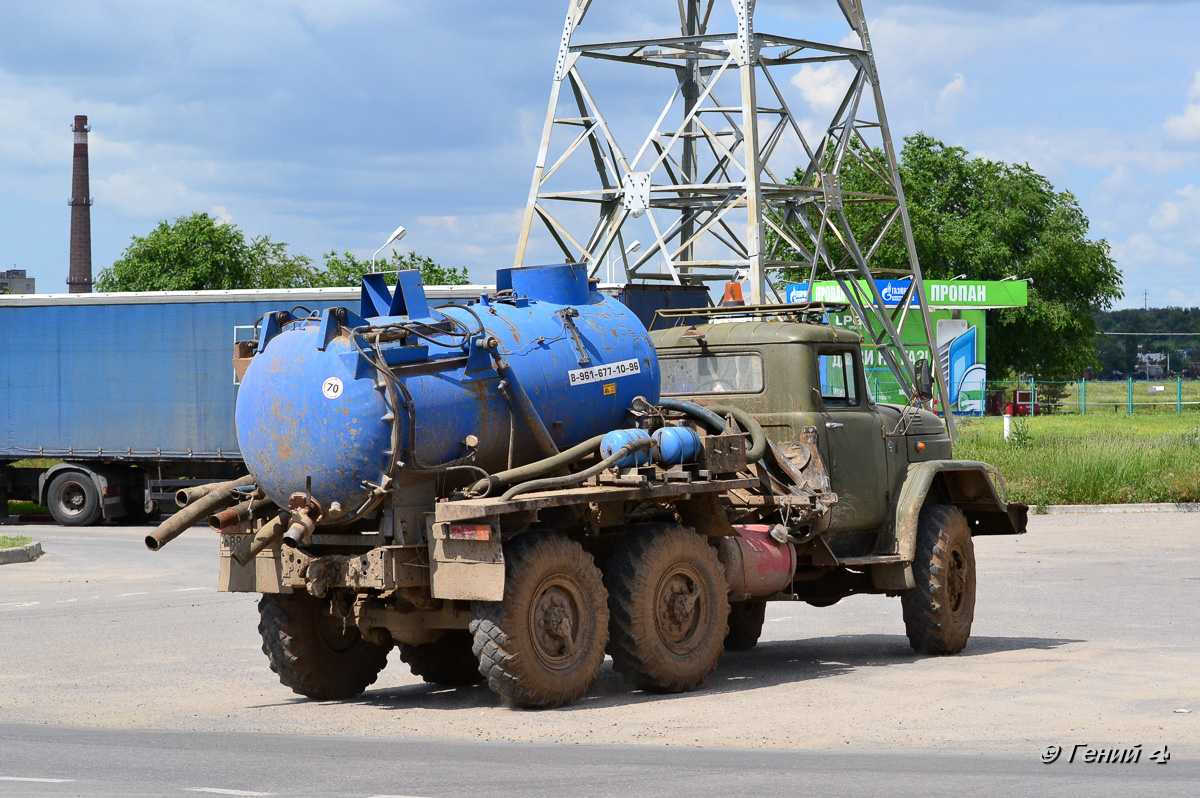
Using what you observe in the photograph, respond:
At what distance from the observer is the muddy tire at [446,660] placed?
11391mm

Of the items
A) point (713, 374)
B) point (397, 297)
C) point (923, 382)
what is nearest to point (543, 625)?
point (397, 297)

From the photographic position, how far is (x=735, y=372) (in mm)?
12516

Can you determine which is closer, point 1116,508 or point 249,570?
point 249,570

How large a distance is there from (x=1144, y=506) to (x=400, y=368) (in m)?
20.8

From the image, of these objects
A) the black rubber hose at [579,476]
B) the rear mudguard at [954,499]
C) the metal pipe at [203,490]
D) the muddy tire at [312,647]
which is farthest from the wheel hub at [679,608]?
the metal pipe at [203,490]

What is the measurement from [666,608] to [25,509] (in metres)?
28.0

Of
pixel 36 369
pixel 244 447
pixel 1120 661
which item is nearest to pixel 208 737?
pixel 244 447

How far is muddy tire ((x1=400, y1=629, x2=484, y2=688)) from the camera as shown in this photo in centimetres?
1139

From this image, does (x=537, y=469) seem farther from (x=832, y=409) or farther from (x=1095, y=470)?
(x=1095, y=470)

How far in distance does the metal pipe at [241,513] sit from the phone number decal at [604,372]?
2203 mm

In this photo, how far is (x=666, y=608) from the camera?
35.0ft

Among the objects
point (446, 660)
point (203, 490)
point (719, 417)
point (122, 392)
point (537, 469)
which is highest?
point (122, 392)

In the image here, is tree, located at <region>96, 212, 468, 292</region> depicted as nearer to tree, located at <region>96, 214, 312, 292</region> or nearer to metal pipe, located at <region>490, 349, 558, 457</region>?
tree, located at <region>96, 214, 312, 292</region>

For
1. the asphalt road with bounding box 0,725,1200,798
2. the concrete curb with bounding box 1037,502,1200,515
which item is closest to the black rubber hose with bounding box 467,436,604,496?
the asphalt road with bounding box 0,725,1200,798
